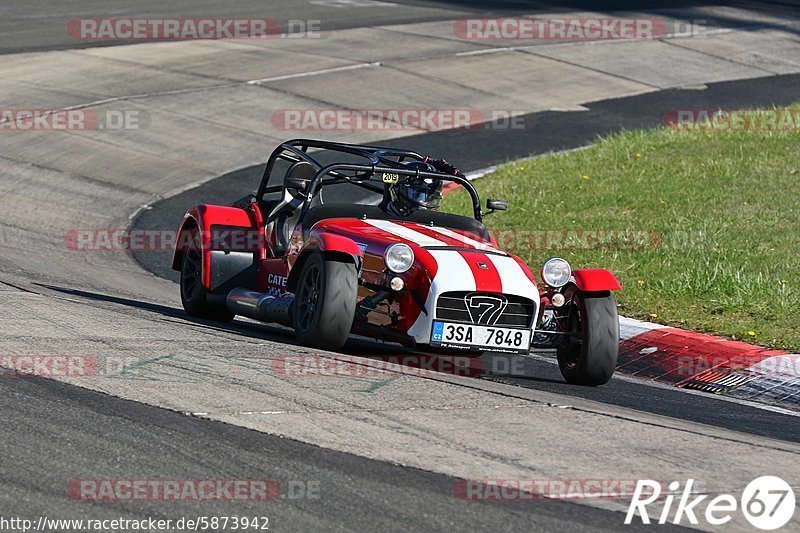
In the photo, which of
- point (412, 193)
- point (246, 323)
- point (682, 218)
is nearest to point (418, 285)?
point (412, 193)

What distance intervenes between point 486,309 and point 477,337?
0.21 m

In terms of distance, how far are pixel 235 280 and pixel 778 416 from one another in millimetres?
4480

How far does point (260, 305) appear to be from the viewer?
31.9 ft

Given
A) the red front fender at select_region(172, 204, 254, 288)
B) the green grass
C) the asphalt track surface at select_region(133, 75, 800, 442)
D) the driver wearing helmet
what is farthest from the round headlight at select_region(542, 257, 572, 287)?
the red front fender at select_region(172, 204, 254, 288)

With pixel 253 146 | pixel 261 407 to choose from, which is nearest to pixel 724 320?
pixel 261 407

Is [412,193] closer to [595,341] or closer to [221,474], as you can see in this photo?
[595,341]

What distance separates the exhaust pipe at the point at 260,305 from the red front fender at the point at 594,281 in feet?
6.74

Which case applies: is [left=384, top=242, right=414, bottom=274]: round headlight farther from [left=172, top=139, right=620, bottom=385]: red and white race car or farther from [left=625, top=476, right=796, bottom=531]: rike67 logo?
[left=625, top=476, right=796, bottom=531]: rike67 logo

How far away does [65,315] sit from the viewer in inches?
362

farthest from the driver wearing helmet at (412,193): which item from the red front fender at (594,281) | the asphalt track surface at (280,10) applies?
the asphalt track surface at (280,10)

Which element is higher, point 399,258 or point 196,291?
point 399,258

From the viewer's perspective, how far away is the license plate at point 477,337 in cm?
834

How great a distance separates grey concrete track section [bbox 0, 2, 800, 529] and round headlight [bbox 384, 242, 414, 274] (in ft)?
2.24

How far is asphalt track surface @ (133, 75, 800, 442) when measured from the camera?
811cm
